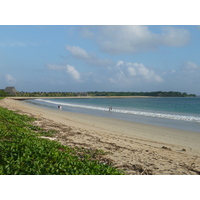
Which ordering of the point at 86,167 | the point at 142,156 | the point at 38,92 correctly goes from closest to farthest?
1. the point at 86,167
2. the point at 142,156
3. the point at 38,92

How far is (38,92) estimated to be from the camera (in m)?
162

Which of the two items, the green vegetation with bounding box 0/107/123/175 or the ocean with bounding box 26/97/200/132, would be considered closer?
the green vegetation with bounding box 0/107/123/175

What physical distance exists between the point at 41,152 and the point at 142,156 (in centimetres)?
350

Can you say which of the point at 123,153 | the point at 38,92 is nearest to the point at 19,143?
the point at 123,153

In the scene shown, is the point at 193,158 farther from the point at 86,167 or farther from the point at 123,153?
the point at 86,167

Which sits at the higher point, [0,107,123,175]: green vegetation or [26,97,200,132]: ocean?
[0,107,123,175]: green vegetation

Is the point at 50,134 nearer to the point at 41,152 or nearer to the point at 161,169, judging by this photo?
the point at 41,152

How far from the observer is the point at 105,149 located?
25.8 ft

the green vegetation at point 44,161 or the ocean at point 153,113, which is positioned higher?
the green vegetation at point 44,161

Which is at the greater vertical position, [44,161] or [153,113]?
[44,161]

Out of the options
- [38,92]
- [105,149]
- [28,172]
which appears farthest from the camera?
[38,92]

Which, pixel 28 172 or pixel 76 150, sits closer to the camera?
pixel 28 172

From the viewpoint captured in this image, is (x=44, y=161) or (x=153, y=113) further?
(x=153, y=113)

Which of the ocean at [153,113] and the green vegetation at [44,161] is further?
the ocean at [153,113]
